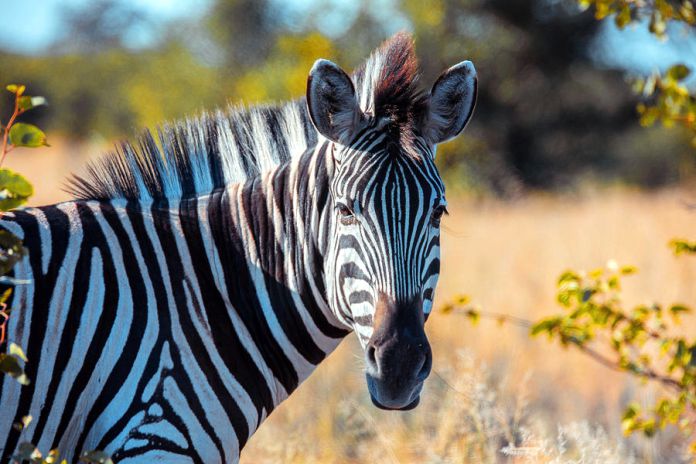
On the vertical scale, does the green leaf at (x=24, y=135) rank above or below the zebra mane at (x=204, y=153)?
below

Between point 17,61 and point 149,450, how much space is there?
40.0 meters

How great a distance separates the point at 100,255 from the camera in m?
2.95

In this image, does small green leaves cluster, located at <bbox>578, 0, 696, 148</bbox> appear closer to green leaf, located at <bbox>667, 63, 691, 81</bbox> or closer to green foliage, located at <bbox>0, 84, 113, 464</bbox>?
green leaf, located at <bbox>667, 63, 691, 81</bbox>

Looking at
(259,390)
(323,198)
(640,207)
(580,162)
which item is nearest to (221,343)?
(259,390)

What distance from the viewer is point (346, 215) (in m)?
2.90

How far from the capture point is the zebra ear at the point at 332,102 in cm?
294

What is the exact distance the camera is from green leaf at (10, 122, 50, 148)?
2.25 meters

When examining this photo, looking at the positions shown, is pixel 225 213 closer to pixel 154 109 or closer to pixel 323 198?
pixel 323 198

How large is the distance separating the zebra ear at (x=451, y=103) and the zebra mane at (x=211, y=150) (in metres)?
0.13

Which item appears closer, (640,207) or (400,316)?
(400,316)

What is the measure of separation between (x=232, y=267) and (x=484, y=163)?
16884mm

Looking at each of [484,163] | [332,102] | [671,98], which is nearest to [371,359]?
[332,102]

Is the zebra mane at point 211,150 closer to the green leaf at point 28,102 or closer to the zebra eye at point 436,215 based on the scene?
the zebra eye at point 436,215

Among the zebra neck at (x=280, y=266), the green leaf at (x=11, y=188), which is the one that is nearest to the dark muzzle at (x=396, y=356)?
the zebra neck at (x=280, y=266)
